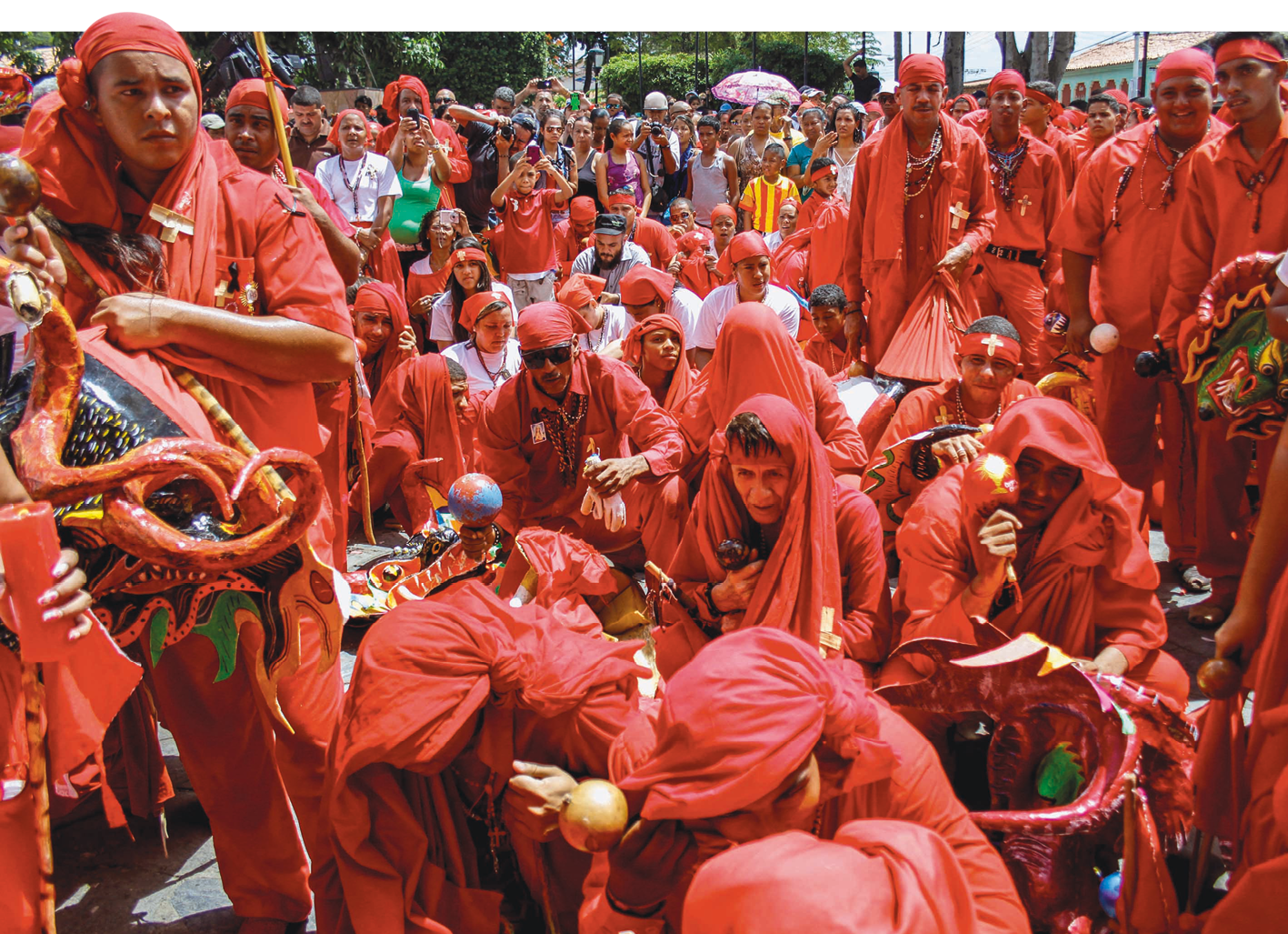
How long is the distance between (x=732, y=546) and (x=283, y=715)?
4.36ft

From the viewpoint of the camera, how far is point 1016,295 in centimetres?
673

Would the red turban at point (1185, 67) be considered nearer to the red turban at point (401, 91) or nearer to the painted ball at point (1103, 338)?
the painted ball at point (1103, 338)

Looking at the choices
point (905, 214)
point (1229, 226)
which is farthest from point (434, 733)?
point (905, 214)

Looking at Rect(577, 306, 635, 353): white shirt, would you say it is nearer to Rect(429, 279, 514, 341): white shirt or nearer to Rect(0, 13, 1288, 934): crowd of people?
Rect(0, 13, 1288, 934): crowd of people

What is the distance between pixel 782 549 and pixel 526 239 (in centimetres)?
653

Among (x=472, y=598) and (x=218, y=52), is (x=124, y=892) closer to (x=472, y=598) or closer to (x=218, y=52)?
(x=472, y=598)

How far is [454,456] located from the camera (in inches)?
238

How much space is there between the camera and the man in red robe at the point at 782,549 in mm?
3037

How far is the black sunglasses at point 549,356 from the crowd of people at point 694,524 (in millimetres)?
24

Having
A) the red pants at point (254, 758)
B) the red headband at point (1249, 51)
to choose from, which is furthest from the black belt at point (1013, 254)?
the red pants at point (254, 758)

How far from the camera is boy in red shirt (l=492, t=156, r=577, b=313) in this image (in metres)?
9.05

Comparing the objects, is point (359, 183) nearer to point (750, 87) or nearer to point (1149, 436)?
point (1149, 436)

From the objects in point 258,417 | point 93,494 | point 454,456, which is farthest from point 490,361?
point 93,494

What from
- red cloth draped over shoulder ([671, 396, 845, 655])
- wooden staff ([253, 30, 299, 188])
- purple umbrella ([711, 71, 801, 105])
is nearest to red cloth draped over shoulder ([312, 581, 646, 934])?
red cloth draped over shoulder ([671, 396, 845, 655])
